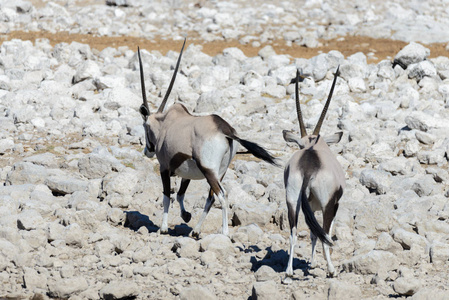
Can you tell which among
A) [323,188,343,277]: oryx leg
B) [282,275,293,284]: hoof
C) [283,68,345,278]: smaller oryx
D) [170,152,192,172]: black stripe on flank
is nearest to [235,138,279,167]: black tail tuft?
[170,152,192,172]: black stripe on flank

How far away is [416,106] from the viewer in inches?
559

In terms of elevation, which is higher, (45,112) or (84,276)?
(84,276)

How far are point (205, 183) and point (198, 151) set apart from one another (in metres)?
2.14

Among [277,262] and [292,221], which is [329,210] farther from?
[277,262]

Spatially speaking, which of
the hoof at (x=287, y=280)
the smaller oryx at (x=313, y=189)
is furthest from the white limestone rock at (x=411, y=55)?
the hoof at (x=287, y=280)

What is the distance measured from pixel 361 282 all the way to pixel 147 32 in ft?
71.9

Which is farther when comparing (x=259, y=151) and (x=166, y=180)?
(x=166, y=180)

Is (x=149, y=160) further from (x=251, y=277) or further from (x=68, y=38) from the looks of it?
(x=68, y=38)

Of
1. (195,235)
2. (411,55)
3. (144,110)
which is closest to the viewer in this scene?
(195,235)

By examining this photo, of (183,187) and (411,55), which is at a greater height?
(411,55)

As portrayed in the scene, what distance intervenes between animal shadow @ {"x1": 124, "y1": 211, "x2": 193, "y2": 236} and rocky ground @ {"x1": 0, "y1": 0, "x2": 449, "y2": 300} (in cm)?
2

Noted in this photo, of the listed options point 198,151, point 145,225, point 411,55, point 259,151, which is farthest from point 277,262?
point 411,55

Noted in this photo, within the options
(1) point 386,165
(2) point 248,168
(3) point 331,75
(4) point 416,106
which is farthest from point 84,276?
(3) point 331,75

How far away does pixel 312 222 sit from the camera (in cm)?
630
